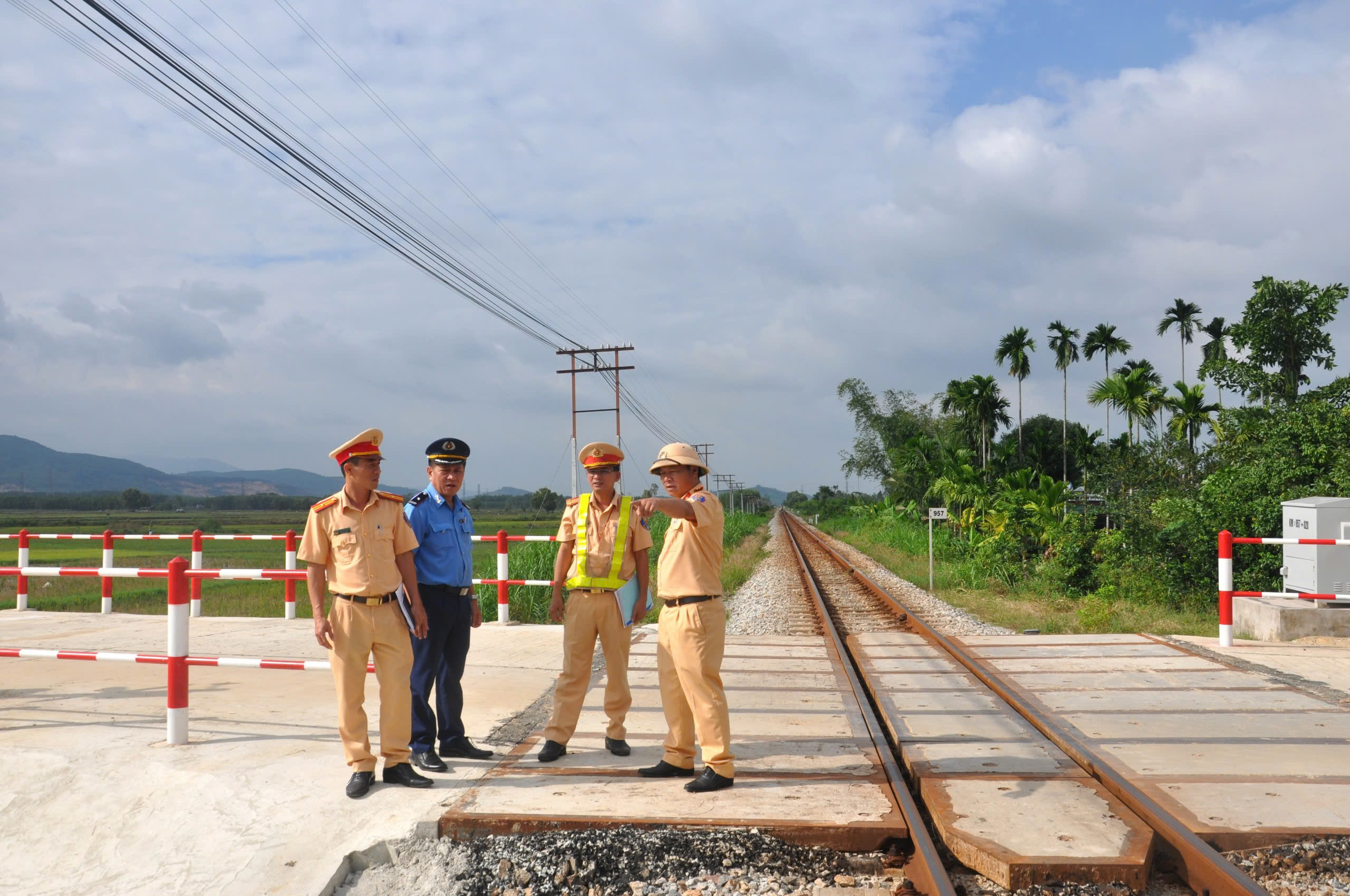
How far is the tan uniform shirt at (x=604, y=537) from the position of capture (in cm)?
551

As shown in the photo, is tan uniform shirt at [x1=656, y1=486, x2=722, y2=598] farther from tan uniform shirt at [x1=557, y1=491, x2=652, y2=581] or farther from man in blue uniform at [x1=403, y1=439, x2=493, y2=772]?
man in blue uniform at [x1=403, y1=439, x2=493, y2=772]

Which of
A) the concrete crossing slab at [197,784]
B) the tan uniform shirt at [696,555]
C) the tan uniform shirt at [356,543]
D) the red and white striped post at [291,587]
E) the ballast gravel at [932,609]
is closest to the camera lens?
the concrete crossing slab at [197,784]

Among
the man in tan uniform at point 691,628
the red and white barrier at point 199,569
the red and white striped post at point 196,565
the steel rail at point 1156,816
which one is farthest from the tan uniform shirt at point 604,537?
the red and white striped post at point 196,565

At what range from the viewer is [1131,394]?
54500 millimetres

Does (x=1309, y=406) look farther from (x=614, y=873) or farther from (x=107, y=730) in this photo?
(x=107, y=730)

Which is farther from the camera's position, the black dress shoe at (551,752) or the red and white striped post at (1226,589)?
the red and white striped post at (1226,589)

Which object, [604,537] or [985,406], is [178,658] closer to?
[604,537]

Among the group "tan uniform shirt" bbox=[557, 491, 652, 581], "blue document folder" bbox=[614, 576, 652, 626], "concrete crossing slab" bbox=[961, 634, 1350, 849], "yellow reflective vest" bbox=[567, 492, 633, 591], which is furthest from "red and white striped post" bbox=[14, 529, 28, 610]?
"concrete crossing slab" bbox=[961, 634, 1350, 849]

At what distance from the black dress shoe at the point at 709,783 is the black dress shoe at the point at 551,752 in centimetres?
93

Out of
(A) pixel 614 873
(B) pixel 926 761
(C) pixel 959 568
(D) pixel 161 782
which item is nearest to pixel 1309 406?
(C) pixel 959 568

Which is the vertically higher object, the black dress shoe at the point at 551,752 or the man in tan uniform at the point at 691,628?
the man in tan uniform at the point at 691,628

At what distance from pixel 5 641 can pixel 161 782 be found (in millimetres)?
6656

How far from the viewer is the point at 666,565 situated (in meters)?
5.20

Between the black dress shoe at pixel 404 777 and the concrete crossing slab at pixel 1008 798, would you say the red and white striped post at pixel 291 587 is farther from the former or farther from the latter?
the concrete crossing slab at pixel 1008 798
